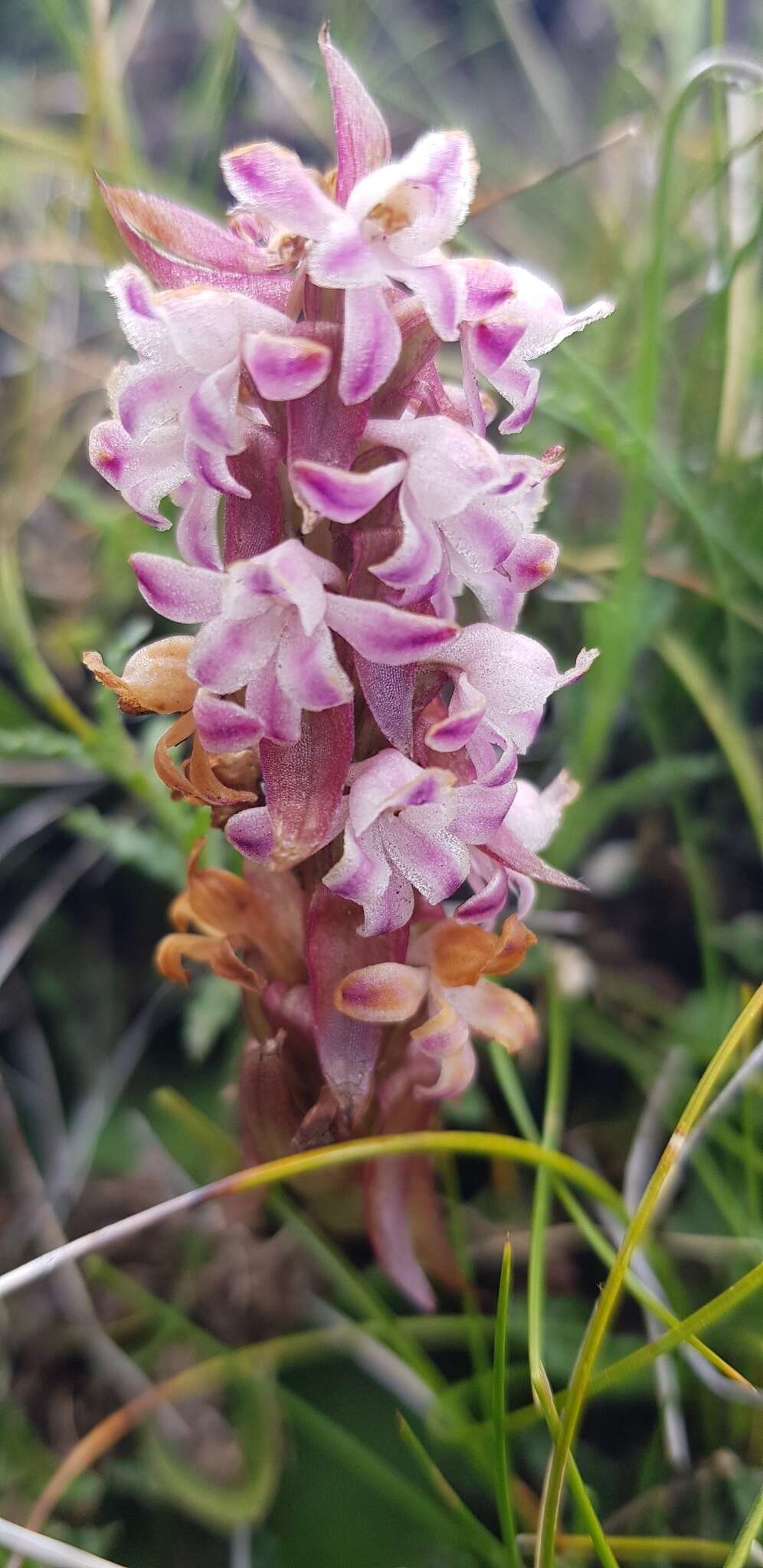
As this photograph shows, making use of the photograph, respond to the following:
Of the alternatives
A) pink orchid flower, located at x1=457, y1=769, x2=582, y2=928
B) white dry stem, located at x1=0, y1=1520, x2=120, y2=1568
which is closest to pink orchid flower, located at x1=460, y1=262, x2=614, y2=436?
pink orchid flower, located at x1=457, y1=769, x2=582, y2=928

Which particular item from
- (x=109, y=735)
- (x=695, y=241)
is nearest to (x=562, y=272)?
(x=695, y=241)

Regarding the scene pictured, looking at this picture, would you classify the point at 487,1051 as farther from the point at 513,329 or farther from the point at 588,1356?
the point at 513,329

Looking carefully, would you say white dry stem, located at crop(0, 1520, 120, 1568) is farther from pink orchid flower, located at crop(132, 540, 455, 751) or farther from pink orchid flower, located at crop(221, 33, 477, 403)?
pink orchid flower, located at crop(221, 33, 477, 403)

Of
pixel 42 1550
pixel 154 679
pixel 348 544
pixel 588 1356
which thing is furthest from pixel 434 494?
pixel 42 1550

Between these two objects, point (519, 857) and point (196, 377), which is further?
point (519, 857)

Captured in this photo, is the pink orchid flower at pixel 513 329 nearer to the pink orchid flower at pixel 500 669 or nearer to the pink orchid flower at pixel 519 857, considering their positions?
the pink orchid flower at pixel 500 669

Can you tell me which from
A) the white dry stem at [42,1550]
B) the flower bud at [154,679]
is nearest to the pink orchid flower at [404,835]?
the flower bud at [154,679]
